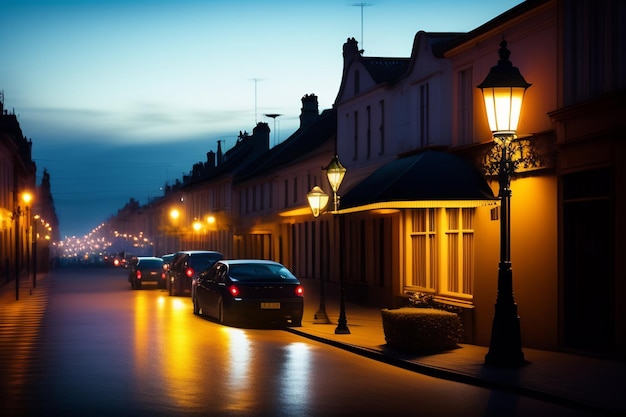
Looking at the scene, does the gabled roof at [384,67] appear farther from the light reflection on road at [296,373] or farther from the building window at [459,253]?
the light reflection on road at [296,373]

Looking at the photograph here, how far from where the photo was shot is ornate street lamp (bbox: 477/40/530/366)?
51.4 feet

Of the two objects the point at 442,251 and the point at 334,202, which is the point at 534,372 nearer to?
the point at 442,251

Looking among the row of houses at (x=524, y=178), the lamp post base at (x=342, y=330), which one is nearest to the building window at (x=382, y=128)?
the row of houses at (x=524, y=178)

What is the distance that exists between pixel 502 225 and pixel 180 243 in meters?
79.8

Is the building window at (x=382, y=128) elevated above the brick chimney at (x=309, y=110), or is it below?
below

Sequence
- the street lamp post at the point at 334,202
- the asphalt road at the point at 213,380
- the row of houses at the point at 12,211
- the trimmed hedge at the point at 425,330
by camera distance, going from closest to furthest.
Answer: the asphalt road at the point at 213,380, the trimmed hedge at the point at 425,330, the street lamp post at the point at 334,202, the row of houses at the point at 12,211

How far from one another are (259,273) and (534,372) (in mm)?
11897

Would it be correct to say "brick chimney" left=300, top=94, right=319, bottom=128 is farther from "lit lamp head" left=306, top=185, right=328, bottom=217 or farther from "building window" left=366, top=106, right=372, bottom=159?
"lit lamp head" left=306, top=185, right=328, bottom=217

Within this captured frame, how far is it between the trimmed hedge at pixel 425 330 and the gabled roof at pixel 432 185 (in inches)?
105

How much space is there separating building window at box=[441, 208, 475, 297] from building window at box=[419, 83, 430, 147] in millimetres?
3423

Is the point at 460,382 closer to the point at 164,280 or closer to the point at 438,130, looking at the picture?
the point at 438,130

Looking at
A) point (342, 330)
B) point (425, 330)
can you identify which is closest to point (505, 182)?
point (425, 330)

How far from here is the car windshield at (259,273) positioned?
2536 centimetres

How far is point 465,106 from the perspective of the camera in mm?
22078
